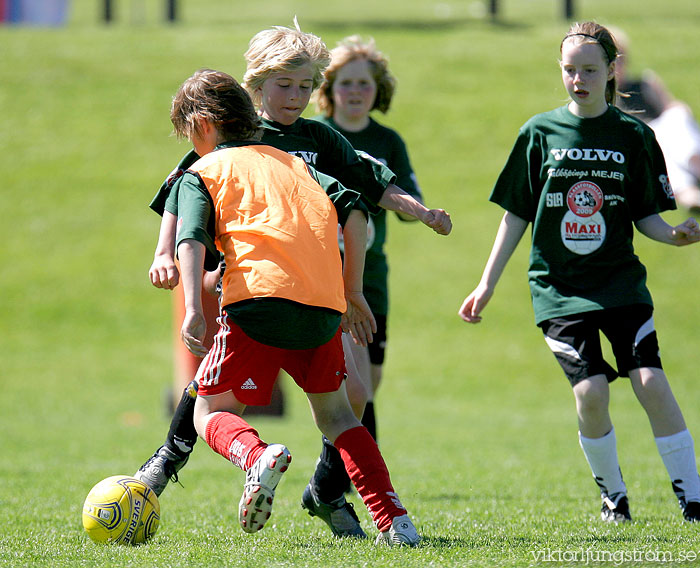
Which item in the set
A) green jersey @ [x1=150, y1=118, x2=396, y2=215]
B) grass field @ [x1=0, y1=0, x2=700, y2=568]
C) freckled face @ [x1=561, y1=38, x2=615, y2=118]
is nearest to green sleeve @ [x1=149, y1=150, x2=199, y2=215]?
green jersey @ [x1=150, y1=118, x2=396, y2=215]

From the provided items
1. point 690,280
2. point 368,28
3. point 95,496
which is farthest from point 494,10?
point 95,496

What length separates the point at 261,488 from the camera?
10.2 ft

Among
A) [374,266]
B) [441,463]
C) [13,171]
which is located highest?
[374,266]

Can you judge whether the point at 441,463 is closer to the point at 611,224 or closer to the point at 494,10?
the point at 611,224

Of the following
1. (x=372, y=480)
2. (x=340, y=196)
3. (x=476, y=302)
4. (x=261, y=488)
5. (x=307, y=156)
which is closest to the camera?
(x=261, y=488)

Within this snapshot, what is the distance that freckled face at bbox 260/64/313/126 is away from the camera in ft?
12.5

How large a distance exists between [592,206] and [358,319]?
48.8 inches

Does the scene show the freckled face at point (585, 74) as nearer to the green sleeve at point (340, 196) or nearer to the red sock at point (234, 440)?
the green sleeve at point (340, 196)

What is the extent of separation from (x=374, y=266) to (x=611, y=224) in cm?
147

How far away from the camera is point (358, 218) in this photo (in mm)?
3711

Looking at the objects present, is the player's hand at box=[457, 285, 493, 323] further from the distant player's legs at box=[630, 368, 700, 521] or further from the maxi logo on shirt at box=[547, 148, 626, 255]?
the distant player's legs at box=[630, 368, 700, 521]

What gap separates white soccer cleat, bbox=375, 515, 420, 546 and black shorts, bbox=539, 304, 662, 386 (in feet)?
3.69

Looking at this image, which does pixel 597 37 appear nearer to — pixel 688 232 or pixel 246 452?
pixel 688 232

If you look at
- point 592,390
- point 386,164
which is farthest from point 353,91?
point 592,390
